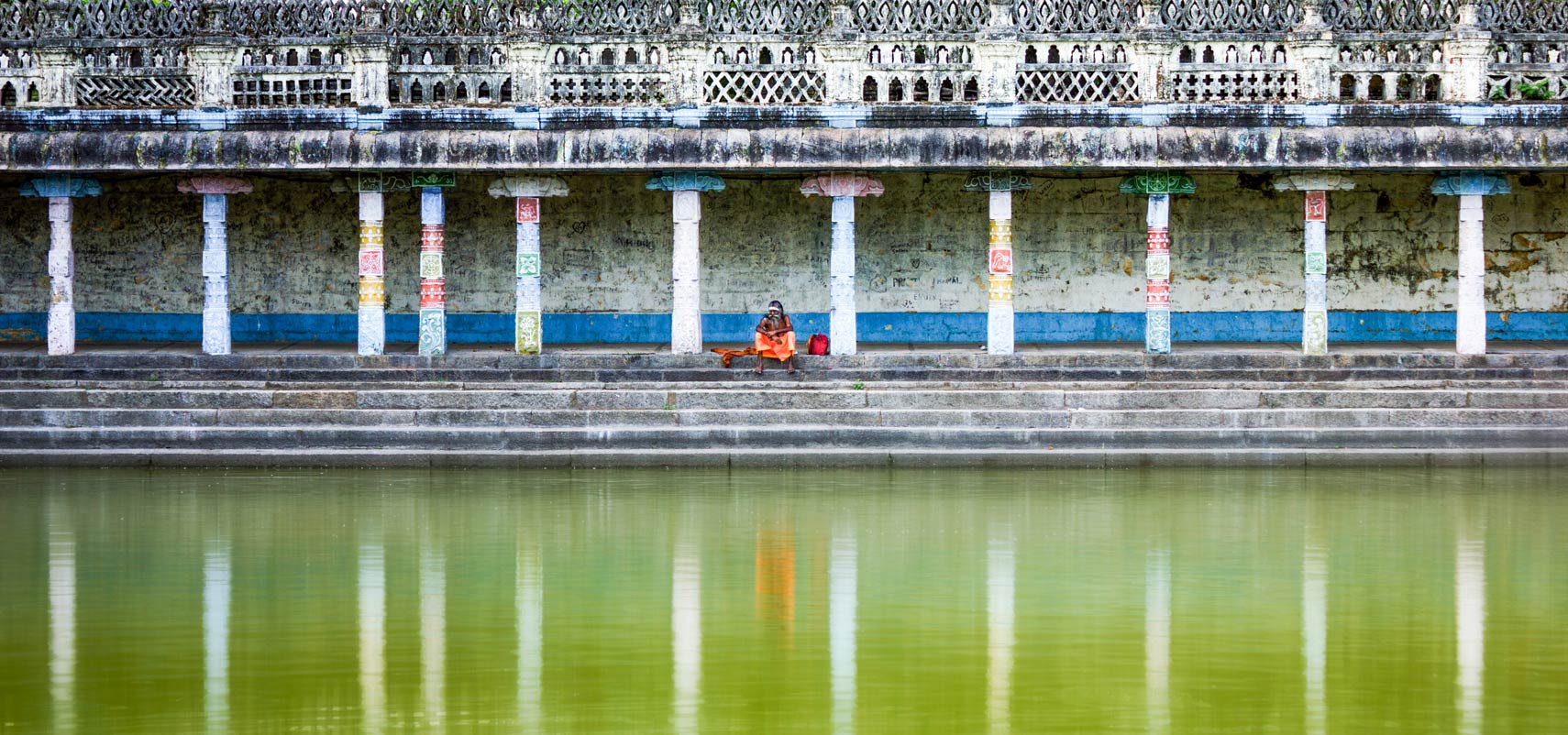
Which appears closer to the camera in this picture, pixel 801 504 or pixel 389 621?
pixel 389 621

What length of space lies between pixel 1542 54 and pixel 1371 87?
4.82 feet

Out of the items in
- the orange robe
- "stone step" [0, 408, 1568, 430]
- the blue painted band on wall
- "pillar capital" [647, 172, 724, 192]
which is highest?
"pillar capital" [647, 172, 724, 192]

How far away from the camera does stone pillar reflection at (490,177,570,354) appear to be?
17.2 metres

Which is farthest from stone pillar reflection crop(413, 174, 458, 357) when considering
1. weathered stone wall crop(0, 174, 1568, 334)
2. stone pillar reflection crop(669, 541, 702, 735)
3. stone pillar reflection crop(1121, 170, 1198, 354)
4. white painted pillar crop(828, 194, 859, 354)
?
stone pillar reflection crop(669, 541, 702, 735)

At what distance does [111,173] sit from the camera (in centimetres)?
1728

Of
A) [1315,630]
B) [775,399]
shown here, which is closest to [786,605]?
[1315,630]

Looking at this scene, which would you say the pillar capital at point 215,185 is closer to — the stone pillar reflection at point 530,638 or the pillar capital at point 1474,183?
the stone pillar reflection at point 530,638

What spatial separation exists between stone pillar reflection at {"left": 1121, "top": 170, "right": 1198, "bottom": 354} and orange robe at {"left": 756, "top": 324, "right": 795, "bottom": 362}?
3120 millimetres

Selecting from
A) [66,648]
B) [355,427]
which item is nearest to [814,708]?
[66,648]

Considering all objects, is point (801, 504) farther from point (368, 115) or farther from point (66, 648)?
point (368, 115)

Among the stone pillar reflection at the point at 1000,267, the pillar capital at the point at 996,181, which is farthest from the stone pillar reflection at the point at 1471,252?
the stone pillar reflection at the point at 1000,267

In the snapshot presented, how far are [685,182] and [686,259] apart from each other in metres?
0.68

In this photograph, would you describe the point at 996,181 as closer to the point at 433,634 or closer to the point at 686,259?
the point at 686,259

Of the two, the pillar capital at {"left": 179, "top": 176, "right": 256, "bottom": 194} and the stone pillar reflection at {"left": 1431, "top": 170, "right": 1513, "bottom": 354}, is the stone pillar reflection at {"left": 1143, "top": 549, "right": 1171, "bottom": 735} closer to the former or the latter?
the stone pillar reflection at {"left": 1431, "top": 170, "right": 1513, "bottom": 354}
